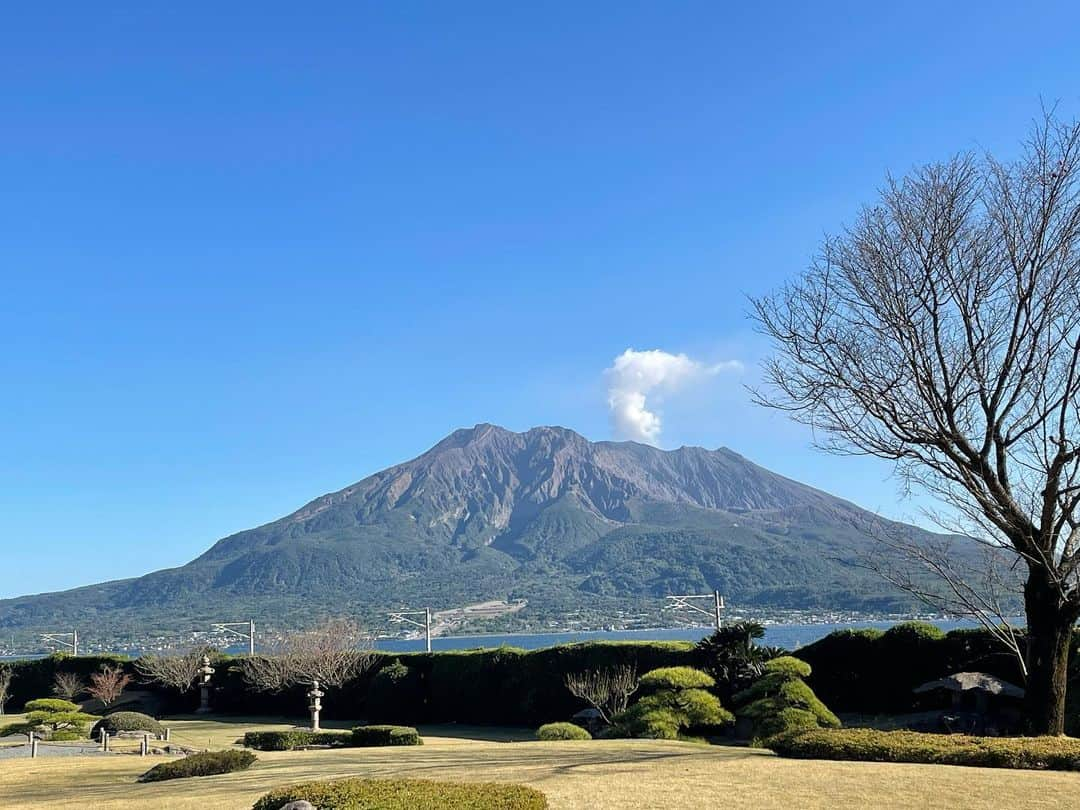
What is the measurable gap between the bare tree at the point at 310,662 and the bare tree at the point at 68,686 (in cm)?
730

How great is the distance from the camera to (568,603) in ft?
437

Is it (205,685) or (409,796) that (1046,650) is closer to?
(409,796)

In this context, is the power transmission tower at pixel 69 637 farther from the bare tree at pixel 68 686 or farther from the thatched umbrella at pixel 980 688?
the thatched umbrella at pixel 980 688

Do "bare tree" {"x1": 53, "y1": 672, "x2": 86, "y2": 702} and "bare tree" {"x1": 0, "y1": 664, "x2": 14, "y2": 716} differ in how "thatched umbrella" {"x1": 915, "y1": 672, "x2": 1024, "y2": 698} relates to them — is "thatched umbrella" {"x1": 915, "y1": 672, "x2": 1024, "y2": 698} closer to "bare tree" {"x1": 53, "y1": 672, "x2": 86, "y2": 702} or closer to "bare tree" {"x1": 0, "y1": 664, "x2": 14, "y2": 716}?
"bare tree" {"x1": 53, "y1": 672, "x2": 86, "y2": 702}

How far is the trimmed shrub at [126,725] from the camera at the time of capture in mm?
23672

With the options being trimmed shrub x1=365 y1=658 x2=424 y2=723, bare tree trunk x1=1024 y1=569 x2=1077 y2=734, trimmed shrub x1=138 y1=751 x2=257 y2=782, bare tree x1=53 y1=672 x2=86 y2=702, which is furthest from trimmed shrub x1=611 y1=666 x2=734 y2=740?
bare tree x1=53 y1=672 x2=86 y2=702

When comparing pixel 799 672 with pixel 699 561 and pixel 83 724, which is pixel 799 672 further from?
pixel 699 561

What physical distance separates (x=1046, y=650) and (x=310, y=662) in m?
22.3

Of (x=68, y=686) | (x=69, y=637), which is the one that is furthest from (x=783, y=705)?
(x=69, y=637)

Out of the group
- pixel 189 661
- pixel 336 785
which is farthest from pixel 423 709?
pixel 336 785

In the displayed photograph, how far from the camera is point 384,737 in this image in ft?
63.7

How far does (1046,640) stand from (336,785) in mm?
9531

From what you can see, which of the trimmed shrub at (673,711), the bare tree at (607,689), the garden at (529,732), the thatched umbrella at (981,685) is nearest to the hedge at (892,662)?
the garden at (529,732)

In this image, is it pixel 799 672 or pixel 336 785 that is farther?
pixel 799 672
